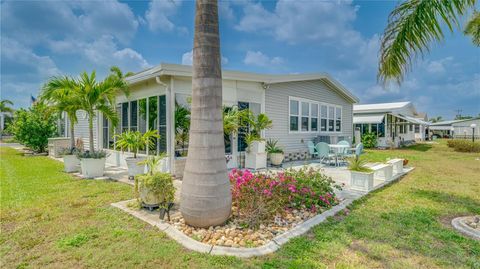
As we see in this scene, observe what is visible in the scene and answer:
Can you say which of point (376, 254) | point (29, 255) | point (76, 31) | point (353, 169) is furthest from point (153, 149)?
point (76, 31)

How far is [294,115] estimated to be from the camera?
11898 millimetres

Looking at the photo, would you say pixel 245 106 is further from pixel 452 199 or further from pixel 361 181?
pixel 452 199

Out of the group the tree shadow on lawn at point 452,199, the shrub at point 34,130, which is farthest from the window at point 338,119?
the shrub at point 34,130

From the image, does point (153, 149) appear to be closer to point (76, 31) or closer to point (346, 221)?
point (346, 221)

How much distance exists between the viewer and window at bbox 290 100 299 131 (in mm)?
11748

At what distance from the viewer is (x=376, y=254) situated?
3.22 meters

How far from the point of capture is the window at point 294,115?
11.7 meters

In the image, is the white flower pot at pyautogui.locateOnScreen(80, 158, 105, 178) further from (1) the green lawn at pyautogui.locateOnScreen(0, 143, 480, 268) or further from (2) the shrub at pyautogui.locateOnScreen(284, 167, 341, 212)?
(2) the shrub at pyautogui.locateOnScreen(284, 167, 341, 212)

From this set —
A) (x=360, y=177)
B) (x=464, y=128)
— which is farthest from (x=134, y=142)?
(x=464, y=128)

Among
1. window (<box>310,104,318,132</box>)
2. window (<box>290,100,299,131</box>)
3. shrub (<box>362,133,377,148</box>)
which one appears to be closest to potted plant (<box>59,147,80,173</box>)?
window (<box>290,100,299,131</box>)

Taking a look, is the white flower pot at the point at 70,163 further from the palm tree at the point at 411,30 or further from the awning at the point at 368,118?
the awning at the point at 368,118

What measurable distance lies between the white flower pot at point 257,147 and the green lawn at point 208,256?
4.29 metres

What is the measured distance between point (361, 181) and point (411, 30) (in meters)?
3.72

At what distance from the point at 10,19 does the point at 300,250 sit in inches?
542
